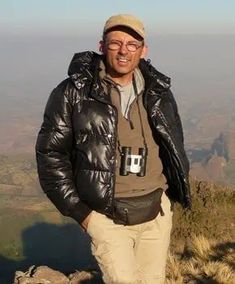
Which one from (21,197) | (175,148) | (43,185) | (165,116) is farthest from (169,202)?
(21,197)

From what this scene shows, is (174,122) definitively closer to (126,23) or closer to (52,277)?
(126,23)

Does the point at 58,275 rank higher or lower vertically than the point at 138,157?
lower

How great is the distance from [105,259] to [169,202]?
2.66 ft

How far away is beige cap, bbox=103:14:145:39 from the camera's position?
11.9 feet

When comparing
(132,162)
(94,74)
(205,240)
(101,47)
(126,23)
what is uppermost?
(126,23)

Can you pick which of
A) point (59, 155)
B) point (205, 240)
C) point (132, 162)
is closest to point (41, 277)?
point (205, 240)

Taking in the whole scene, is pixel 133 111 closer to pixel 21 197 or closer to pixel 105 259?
pixel 105 259

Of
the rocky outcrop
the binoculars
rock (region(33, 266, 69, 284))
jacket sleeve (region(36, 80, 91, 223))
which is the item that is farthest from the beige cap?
rock (region(33, 266, 69, 284))

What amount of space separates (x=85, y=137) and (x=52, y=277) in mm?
4333

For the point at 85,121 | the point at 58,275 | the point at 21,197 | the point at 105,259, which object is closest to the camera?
the point at 85,121

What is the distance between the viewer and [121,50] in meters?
3.64

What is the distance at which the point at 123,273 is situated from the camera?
388 cm

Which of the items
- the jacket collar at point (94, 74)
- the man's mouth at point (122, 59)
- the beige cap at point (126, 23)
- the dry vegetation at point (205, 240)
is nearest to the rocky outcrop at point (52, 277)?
the dry vegetation at point (205, 240)

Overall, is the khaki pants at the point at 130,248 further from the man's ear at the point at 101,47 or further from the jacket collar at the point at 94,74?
the man's ear at the point at 101,47
